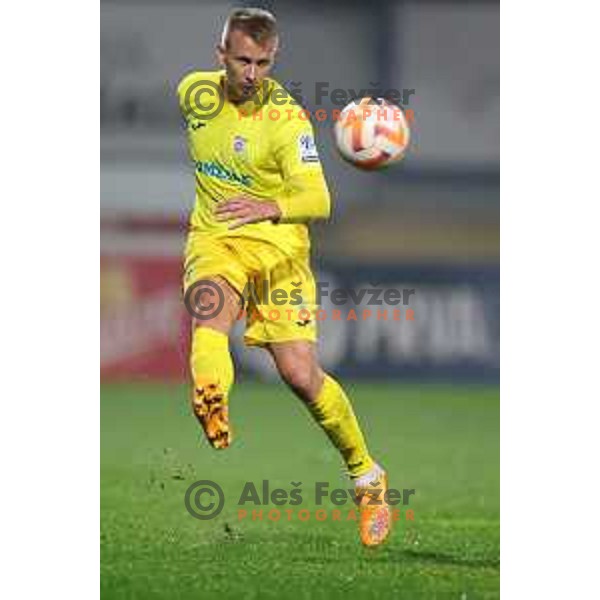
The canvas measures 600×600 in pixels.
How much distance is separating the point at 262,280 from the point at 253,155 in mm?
578

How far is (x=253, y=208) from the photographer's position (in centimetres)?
737

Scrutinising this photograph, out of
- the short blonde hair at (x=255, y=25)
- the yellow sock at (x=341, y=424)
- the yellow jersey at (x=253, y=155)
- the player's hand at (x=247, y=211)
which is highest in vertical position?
the short blonde hair at (x=255, y=25)

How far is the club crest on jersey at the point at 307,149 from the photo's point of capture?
7.50 m

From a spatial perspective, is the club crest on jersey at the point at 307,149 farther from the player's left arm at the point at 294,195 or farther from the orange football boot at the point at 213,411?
the orange football boot at the point at 213,411

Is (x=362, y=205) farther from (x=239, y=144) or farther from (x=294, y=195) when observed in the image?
(x=294, y=195)

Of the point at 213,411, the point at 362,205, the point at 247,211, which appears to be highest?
the point at 362,205

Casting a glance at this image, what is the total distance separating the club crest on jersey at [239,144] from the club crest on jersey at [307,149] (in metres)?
0.26

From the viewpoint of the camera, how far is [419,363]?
55.3 feet

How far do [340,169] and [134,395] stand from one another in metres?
3.58

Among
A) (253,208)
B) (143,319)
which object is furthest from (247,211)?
(143,319)

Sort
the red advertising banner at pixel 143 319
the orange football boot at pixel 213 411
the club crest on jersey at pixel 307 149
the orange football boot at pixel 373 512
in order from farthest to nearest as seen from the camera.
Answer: the red advertising banner at pixel 143 319 → the orange football boot at pixel 373 512 → the club crest on jersey at pixel 307 149 → the orange football boot at pixel 213 411

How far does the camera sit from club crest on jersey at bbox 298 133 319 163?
7500mm

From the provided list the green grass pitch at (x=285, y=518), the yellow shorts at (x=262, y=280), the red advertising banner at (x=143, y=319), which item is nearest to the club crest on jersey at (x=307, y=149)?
the yellow shorts at (x=262, y=280)
